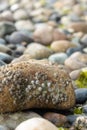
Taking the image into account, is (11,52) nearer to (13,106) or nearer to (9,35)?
(9,35)

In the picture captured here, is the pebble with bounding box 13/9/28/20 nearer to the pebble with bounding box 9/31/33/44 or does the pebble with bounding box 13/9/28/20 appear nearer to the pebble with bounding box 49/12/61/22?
the pebble with bounding box 49/12/61/22

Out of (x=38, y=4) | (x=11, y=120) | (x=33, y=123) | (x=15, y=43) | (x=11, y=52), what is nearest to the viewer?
(x=33, y=123)

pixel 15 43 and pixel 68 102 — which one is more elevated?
pixel 15 43

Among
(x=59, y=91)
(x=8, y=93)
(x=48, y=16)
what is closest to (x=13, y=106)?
(x=8, y=93)

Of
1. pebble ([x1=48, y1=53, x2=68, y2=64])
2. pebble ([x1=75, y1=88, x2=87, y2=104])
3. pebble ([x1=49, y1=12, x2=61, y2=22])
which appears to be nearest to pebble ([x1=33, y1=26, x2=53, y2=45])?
pebble ([x1=48, y1=53, x2=68, y2=64])

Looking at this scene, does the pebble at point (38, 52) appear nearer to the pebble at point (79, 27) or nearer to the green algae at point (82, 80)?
the green algae at point (82, 80)

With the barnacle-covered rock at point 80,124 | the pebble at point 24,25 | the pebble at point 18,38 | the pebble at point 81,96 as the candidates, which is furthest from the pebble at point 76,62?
the pebble at point 24,25

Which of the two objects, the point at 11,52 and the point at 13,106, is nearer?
the point at 13,106
